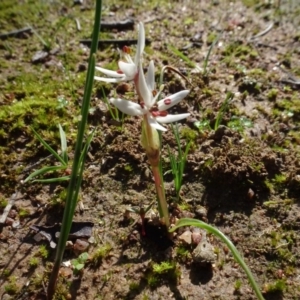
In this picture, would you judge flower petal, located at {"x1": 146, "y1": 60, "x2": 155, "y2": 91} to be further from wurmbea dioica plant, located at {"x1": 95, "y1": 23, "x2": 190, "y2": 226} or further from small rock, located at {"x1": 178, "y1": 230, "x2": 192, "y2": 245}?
small rock, located at {"x1": 178, "y1": 230, "x2": 192, "y2": 245}

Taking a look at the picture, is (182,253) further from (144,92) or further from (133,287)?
(144,92)

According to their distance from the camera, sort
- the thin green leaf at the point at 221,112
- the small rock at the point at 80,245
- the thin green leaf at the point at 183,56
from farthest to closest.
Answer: the thin green leaf at the point at 183,56
the thin green leaf at the point at 221,112
the small rock at the point at 80,245

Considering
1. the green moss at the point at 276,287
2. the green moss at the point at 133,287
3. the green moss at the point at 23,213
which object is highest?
the green moss at the point at 23,213

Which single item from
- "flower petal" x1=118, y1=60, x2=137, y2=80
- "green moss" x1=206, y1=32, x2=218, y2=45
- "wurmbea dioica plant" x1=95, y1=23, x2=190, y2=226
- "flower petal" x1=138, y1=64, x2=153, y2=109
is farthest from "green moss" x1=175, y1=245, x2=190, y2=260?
"green moss" x1=206, y1=32, x2=218, y2=45

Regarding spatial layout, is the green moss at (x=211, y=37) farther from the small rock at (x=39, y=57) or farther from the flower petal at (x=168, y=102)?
the flower petal at (x=168, y=102)

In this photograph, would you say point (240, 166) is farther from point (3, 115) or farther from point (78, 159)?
point (3, 115)

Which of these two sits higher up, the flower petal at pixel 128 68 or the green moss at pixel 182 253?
the flower petal at pixel 128 68

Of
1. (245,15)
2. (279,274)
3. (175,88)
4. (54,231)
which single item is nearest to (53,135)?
(54,231)

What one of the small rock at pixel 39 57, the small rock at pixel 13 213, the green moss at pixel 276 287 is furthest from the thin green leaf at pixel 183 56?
the green moss at pixel 276 287
